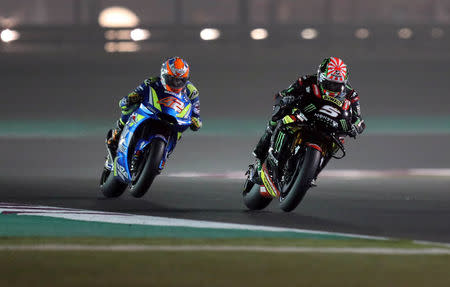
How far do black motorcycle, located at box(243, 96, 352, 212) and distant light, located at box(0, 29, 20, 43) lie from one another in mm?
33324

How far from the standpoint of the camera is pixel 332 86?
11867 millimetres

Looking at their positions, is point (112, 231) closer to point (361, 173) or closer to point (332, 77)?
point (332, 77)

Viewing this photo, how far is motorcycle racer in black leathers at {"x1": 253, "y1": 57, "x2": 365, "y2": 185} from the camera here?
38.8ft

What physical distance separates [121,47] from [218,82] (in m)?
10.8

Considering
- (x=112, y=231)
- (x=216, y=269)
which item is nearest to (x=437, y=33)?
(x=112, y=231)

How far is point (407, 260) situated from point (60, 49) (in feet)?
116

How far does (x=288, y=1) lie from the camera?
77.2 m

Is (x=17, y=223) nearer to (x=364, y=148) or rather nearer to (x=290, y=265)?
(x=290, y=265)

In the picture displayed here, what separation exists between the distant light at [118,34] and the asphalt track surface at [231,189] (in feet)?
78.6

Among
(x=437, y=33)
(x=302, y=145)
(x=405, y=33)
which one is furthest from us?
(x=437, y=33)

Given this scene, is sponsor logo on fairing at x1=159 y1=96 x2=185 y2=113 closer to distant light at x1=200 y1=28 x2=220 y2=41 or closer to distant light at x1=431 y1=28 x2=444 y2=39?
distant light at x1=200 y1=28 x2=220 y2=41

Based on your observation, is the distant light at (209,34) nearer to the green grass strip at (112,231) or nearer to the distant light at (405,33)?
the distant light at (405,33)

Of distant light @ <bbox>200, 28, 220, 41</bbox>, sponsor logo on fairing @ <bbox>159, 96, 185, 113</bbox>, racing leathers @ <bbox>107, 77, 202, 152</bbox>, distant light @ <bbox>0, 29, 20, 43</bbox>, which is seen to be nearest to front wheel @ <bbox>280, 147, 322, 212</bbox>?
sponsor logo on fairing @ <bbox>159, 96, 185, 113</bbox>

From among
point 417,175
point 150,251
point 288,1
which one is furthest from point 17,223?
point 288,1
